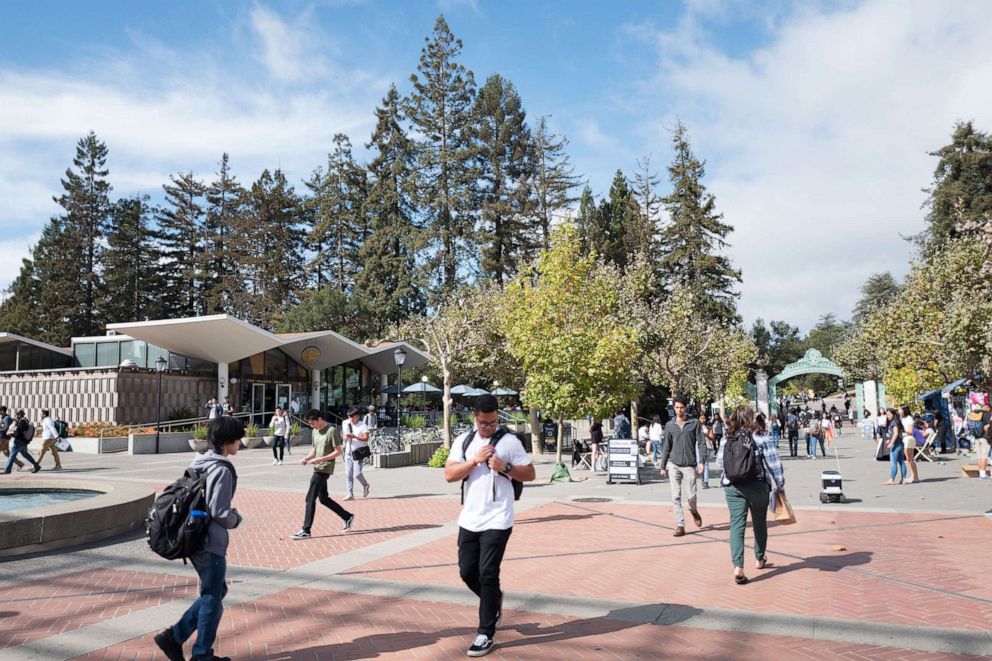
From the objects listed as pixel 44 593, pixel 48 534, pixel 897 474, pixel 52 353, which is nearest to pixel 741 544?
pixel 44 593

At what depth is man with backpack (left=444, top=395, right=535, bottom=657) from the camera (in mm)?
4648

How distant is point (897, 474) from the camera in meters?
15.8

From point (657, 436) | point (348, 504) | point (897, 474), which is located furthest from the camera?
point (657, 436)

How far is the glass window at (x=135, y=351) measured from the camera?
1321 inches

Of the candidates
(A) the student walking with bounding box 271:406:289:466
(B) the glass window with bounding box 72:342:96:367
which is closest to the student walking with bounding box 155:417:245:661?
(A) the student walking with bounding box 271:406:289:466

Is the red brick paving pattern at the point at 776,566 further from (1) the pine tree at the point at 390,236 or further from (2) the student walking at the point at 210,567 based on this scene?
(1) the pine tree at the point at 390,236

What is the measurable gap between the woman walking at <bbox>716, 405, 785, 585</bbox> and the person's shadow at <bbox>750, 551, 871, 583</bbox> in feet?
0.61

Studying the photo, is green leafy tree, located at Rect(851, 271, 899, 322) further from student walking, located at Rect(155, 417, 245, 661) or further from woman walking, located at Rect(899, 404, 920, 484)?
student walking, located at Rect(155, 417, 245, 661)

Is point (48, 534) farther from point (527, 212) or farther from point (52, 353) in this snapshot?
point (527, 212)

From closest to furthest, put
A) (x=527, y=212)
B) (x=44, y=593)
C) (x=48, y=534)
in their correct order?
(x=44, y=593), (x=48, y=534), (x=527, y=212)

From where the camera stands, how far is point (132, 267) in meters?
57.8

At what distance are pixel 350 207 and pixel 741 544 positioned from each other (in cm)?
5497

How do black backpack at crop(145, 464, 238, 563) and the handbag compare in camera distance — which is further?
the handbag

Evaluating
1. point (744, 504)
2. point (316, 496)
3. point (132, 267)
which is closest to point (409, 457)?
point (316, 496)
